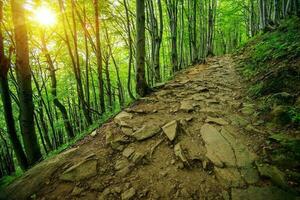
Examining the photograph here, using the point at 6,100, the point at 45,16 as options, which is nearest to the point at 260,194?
the point at 6,100

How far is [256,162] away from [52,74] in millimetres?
11531

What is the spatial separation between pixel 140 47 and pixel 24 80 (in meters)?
3.12

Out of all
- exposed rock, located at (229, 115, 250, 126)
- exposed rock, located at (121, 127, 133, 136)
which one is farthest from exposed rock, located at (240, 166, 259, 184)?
exposed rock, located at (121, 127, 133, 136)

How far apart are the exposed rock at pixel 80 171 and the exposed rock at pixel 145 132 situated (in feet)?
2.99

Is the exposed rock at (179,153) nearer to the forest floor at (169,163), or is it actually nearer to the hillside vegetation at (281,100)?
the forest floor at (169,163)

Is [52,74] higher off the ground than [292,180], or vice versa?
[52,74]

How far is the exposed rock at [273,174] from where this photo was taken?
2.23 metres

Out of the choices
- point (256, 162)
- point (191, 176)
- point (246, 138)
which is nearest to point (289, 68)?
point (246, 138)

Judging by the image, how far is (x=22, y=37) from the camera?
4.06 m

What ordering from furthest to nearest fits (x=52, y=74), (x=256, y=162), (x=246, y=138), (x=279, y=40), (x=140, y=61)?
1. (x=52, y=74)
2. (x=279, y=40)
3. (x=140, y=61)
4. (x=246, y=138)
5. (x=256, y=162)

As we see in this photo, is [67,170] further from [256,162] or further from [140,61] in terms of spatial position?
[140,61]

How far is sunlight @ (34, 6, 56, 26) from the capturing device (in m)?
7.52

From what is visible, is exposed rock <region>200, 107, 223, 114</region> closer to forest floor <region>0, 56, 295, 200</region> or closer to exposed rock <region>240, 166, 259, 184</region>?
forest floor <region>0, 56, 295, 200</region>

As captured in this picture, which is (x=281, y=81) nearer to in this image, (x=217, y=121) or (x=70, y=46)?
(x=217, y=121)
